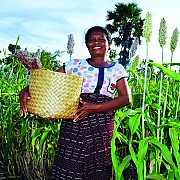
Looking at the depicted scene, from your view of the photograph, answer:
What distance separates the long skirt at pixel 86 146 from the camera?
2.00m

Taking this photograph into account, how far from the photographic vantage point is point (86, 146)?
6.56ft

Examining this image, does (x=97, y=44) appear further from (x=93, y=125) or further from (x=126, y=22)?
(x=126, y=22)

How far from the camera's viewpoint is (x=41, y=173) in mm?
2742

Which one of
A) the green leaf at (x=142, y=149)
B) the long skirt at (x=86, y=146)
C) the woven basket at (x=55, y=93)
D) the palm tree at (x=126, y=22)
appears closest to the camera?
the green leaf at (x=142, y=149)

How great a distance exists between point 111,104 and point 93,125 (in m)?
0.18

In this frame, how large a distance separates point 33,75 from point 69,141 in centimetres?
40

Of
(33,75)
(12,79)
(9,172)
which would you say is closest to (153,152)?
(33,75)

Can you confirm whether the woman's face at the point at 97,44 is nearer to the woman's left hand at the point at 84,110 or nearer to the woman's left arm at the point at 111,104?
the woman's left arm at the point at 111,104

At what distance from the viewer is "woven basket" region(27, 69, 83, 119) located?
1816 mm

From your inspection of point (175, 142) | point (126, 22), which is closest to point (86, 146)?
point (175, 142)

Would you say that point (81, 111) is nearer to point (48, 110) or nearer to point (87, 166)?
point (48, 110)

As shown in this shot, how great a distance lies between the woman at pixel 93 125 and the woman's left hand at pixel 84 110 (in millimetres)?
94

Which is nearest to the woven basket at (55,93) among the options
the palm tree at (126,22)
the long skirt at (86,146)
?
the long skirt at (86,146)

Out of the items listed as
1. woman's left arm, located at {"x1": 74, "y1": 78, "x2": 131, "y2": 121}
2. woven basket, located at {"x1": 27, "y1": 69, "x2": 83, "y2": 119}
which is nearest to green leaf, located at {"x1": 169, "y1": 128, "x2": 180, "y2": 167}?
woman's left arm, located at {"x1": 74, "y1": 78, "x2": 131, "y2": 121}
